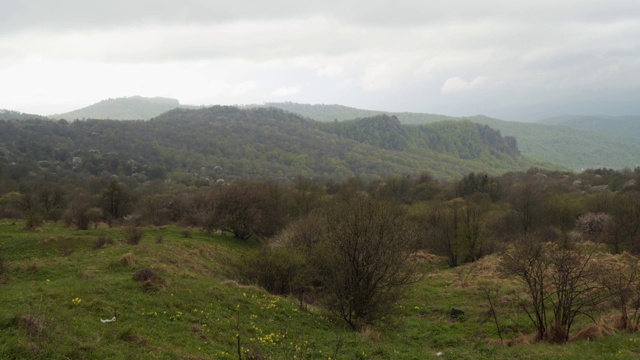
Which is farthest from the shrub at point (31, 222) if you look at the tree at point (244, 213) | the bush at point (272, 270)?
the bush at point (272, 270)

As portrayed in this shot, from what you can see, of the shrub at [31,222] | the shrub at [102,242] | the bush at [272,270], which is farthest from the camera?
the shrub at [31,222]

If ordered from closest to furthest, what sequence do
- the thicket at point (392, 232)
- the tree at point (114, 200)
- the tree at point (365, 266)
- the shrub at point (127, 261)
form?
1. the thicket at point (392, 232)
2. the tree at point (365, 266)
3. the shrub at point (127, 261)
4. the tree at point (114, 200)

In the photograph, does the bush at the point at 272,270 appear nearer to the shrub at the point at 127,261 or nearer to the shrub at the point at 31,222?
the shrub at the point at 127,261

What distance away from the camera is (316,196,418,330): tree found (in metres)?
20.2

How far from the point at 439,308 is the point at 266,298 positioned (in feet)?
39.9

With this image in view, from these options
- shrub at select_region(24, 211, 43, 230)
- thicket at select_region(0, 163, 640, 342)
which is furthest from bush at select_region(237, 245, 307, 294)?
shrub at select_region(24, 211, 43, 230)

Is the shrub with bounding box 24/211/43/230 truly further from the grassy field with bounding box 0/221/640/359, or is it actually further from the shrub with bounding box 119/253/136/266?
the shrub with bounding box 119/253/136/266

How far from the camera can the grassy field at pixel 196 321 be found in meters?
11.7

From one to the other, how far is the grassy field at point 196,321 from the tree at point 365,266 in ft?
3.44

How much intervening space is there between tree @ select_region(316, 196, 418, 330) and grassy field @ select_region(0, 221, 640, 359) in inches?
41.3

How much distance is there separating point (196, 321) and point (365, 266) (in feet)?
28.7

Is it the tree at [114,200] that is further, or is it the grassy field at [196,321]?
the tree at [114,200]

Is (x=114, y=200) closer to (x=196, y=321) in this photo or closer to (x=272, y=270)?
(x=272, y=270)

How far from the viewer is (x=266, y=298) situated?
2161 centimetres
